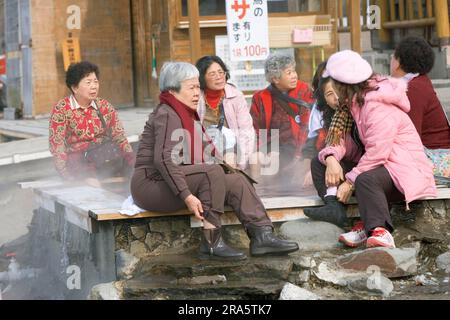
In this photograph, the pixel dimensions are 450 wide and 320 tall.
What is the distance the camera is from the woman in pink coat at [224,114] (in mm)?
7445

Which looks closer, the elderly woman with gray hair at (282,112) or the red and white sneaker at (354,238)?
the red and white sneaker at (354,238)

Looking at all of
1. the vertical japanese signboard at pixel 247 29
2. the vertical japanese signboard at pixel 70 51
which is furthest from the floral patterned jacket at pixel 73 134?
the vertical japanese signboard at pixel 70 51

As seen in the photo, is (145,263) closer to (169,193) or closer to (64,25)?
(169,193)

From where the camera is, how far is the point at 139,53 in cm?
1475

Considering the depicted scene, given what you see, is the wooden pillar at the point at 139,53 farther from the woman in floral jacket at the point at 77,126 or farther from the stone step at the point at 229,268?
→ the stone step at the point at 229,268

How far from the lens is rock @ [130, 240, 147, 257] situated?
20.3 ft

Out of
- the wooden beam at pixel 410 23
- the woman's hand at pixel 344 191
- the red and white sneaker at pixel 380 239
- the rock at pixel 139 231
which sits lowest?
the red and white sneaker at pixel 380 239

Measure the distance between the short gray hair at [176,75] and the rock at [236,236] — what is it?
44.2 inches

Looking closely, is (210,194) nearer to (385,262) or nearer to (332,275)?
(332,275)

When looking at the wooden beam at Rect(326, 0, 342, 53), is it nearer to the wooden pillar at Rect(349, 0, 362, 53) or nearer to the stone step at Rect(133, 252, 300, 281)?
the wooden pillar at Rect(349, 0, 362, 53)

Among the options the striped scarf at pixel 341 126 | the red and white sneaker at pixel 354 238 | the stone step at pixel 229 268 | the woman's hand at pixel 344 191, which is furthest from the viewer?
the striped scarf at pixel 341 126

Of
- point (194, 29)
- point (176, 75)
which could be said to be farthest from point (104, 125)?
point (194, 29)

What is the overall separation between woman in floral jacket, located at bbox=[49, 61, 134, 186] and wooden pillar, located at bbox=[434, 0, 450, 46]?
8.12 metres
